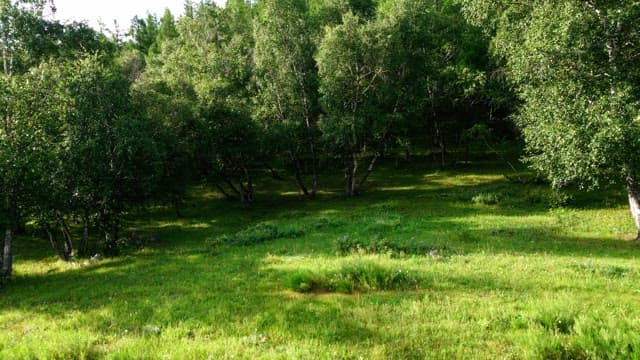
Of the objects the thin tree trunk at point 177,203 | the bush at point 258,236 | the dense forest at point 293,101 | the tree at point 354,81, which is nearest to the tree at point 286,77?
the dense forest at point 293,101

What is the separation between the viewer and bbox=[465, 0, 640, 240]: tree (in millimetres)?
21719

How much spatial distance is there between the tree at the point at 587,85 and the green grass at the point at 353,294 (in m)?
4.14

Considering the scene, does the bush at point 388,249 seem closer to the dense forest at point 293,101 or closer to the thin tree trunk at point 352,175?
the dense forest at point 293,101

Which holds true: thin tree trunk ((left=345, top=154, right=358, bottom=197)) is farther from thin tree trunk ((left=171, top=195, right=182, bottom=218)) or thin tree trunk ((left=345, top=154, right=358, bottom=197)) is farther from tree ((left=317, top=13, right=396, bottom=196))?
thin tree trunk ((left=171, top=195, right=182, bottom=218))

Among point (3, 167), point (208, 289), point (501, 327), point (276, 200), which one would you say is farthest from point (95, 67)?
point (501, 327)

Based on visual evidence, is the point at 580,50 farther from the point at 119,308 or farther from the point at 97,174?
the point at 97,174

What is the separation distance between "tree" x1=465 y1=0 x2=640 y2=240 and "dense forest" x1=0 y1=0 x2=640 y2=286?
9 cm

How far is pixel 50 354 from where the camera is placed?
28.1ft

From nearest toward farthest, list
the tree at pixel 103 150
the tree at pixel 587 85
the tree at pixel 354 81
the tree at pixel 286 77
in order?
1. the tree at pixel 587 85
2. the tree at pixel 103 150
3. the tree at pixel 354 81
4. the tree at pixel 286 77

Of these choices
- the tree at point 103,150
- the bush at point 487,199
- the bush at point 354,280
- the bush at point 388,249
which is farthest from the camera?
the bush at point 487,199

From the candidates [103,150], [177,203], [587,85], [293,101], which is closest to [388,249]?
[587,85]

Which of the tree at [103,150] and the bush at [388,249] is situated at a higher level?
the tree at [103,150]

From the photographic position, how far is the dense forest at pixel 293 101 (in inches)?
894

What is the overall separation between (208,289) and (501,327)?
9348 millimetres
